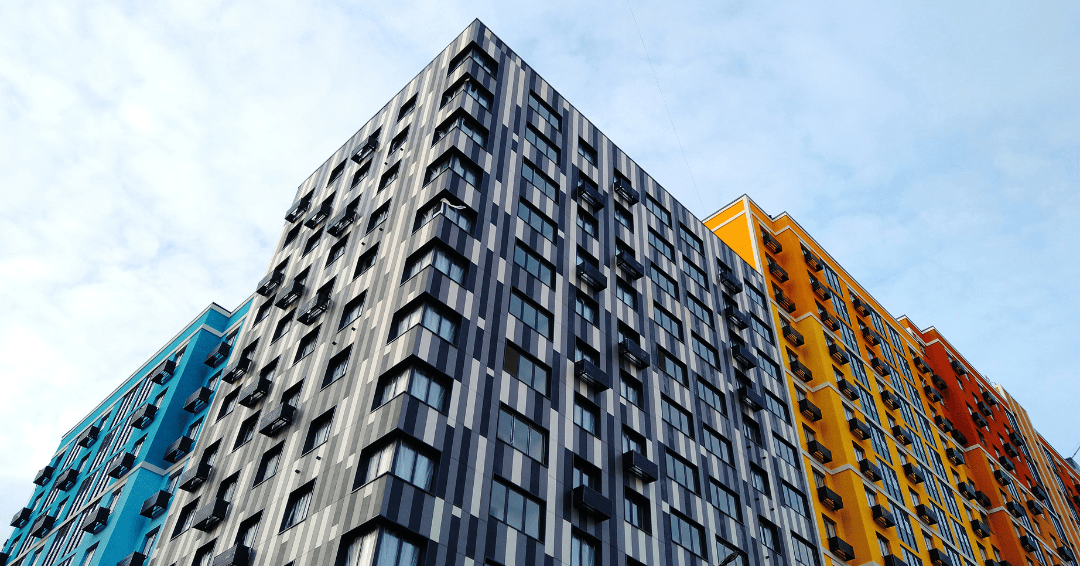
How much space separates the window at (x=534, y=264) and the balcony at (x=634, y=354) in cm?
582

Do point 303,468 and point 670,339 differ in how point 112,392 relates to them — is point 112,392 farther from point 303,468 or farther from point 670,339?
point 670,339

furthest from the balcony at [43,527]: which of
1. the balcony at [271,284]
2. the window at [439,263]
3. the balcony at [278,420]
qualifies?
the window at [439,263]

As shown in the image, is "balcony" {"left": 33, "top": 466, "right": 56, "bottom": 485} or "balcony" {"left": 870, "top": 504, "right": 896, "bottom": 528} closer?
"balcony" {"left": 870, "top": 504, "right": 896, "bottom": 528}

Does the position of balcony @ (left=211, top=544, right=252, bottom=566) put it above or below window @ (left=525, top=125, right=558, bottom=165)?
below

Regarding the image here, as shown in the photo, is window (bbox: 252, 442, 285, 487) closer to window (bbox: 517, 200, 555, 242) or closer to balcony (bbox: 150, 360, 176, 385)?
window (bbox: 517, 200, 555, 242)

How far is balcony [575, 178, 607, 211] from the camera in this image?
56094 mm

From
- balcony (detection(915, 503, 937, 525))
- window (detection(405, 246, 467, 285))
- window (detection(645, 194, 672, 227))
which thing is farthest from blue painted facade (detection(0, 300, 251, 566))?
balcony (detection(915, 503, 937, 525))

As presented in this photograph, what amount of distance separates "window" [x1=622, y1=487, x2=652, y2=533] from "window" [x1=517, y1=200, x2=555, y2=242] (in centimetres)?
1649

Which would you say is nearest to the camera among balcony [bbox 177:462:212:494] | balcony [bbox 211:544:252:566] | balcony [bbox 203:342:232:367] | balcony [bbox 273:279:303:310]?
balcony [bbox 211:544:252:566]

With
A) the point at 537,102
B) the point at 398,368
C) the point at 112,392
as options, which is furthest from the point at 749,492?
the point at 112,392

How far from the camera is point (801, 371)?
2739 inches

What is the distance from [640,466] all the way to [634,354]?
8249mm

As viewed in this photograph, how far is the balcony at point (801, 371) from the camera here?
226 ft

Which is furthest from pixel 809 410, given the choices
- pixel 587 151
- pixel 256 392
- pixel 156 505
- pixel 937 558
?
pixel 156 505
